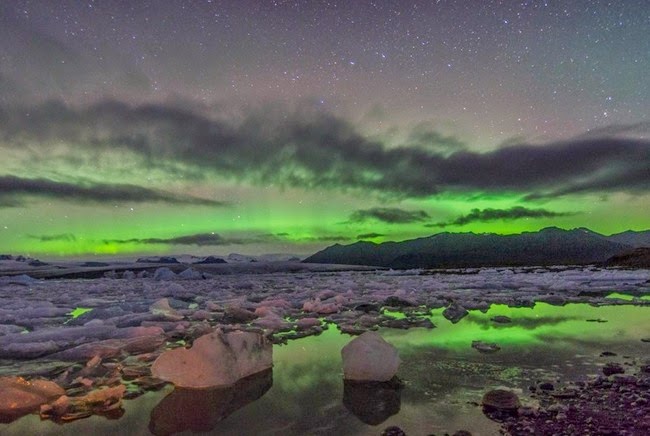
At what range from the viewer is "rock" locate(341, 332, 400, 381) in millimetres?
3146

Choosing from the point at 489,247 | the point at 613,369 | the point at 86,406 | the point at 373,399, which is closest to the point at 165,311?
the point at 86,406

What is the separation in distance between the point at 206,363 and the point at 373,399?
1.36 meters

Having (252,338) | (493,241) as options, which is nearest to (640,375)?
(252,338)

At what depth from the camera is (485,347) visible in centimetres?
413

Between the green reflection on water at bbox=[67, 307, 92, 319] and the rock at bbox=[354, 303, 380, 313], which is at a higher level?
the rock at bbox=[354, 303, 380, 313]

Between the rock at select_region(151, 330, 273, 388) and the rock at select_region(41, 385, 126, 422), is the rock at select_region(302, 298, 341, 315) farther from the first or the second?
the rock at select_region(41, 385, 126, 422)

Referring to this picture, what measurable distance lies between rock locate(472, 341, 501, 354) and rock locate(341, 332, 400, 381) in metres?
1.37

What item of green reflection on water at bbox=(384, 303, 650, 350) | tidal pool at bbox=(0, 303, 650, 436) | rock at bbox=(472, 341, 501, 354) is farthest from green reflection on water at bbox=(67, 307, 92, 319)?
rock at bbox=(472, 341, 501, 354)

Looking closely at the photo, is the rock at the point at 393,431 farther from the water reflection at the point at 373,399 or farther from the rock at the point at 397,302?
the rock at the point at 397,302

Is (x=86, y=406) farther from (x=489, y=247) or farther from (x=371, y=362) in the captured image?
(x=489, y=247)

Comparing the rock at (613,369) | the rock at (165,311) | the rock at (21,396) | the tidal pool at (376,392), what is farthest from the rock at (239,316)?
the rock at (613,369)

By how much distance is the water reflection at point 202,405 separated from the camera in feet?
7.53

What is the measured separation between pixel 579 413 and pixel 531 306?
22.1 feet

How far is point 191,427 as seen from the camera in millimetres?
2268
